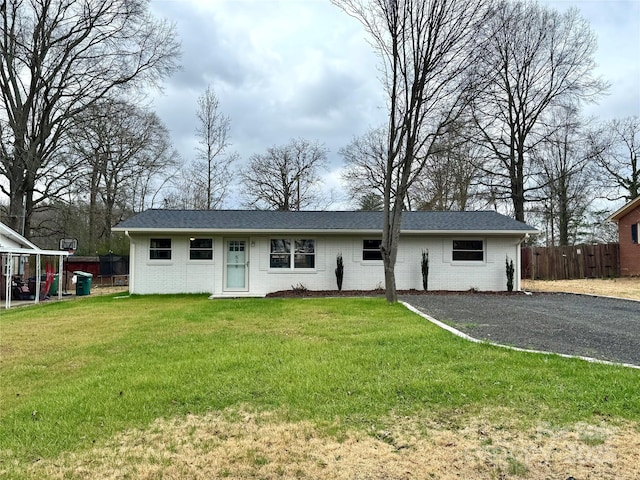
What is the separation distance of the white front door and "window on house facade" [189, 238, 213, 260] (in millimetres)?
621

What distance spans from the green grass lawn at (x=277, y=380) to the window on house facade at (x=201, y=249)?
7.11 m

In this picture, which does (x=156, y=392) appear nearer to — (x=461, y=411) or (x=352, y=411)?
(x=352, y=411)

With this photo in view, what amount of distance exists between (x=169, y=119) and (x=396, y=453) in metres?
28.7

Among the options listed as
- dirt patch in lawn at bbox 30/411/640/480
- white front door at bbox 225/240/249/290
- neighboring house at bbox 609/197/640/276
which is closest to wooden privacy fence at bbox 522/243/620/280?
neighboring house at bbox 609/197/640/276

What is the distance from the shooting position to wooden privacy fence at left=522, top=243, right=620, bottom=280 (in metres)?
20.2

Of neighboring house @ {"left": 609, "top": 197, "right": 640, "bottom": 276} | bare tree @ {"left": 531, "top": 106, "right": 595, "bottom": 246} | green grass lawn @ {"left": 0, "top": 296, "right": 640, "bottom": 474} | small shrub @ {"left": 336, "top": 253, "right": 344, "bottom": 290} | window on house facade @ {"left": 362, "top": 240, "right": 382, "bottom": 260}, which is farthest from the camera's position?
bare tree @ {"left": 531, "top": 106, "right": 595, "bottom": 246}

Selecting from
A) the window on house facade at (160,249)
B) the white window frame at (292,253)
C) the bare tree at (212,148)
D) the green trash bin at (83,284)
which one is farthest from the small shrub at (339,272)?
the bare tree at (212,148)

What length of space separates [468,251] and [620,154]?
64.1 ft

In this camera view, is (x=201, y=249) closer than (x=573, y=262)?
Yes

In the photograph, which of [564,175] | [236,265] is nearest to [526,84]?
[564,175]

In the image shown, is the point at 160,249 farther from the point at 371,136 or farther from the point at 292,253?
the point at 371,136

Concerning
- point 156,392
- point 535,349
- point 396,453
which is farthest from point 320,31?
point 396,453

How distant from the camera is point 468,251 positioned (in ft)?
47.8

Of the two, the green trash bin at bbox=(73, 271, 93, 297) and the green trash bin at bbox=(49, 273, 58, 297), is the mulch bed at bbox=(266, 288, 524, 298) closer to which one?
the green trash bin at bbox=(73, 271, 93, 297)
